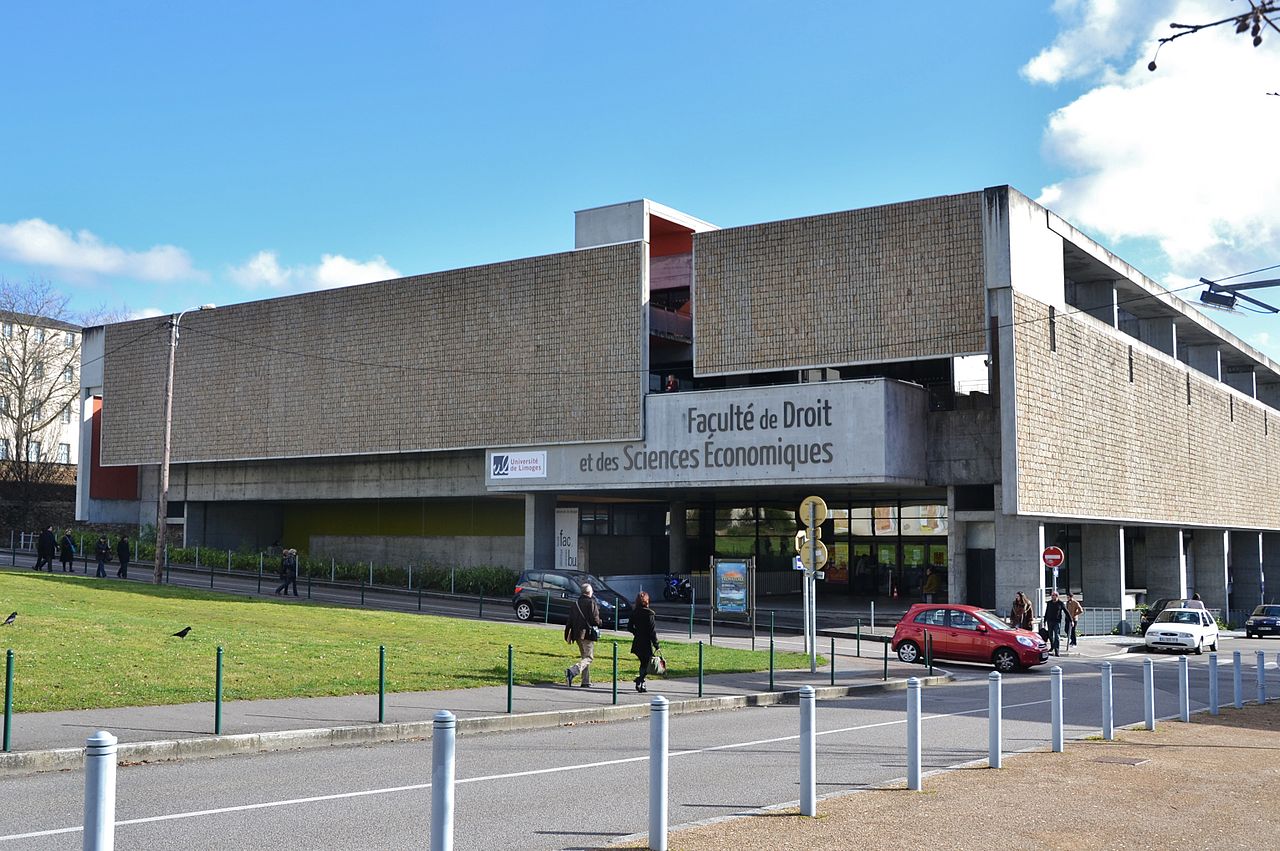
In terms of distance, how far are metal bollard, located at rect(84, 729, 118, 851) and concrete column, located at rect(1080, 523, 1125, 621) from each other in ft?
137

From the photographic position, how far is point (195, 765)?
12258mm

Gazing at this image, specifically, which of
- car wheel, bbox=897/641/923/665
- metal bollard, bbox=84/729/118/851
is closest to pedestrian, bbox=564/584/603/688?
car wheel, bbox=897/641/923/665

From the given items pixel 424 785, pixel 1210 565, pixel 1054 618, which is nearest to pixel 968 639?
pixel 1054 618

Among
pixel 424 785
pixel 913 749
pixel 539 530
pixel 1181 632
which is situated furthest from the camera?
pixel 539 530

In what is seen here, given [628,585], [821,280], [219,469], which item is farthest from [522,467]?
[219,469]

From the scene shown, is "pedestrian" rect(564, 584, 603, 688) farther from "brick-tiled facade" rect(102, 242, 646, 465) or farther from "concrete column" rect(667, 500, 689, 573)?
"concrete column" rect(667, 500, 689, 573)

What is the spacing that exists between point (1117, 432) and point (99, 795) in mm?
42163

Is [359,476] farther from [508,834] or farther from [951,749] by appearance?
[508,834]

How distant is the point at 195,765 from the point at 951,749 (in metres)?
8.40

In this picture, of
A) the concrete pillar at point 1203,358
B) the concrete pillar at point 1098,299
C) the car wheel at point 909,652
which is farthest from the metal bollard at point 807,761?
the concrete pillar at point 1203,358

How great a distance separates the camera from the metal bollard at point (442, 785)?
661 cm

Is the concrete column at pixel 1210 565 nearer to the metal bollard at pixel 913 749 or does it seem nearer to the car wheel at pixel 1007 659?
the car wheel at pixel 1007 659

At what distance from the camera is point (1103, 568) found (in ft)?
141

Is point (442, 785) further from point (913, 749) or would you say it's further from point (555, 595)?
point (555, 595)
